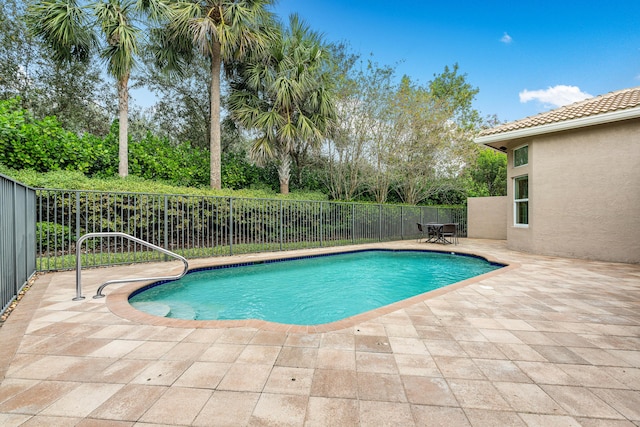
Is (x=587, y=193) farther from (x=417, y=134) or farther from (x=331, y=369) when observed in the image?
(x=331, y=369)

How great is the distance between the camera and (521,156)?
9.40 m

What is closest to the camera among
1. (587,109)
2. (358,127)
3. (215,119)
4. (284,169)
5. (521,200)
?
(587,109)

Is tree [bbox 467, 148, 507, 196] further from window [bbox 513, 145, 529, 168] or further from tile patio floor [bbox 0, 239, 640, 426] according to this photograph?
tile patio floor [bbox 0, 239, 640, 426]

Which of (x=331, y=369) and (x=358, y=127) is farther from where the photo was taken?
(x=358, y=127)

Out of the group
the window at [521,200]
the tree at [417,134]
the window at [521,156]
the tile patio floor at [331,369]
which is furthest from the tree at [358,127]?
the tile patio floor at [331,369]

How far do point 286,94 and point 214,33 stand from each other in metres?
2.75

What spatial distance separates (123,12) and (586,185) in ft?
45.6

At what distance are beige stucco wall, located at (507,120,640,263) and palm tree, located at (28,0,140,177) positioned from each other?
12387mm

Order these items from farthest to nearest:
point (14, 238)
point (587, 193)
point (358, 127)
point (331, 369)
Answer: point (358, 127), point (587, 193), point (14, 238), point (331, 369)

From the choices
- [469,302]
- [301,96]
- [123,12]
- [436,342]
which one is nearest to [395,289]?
[469,302]

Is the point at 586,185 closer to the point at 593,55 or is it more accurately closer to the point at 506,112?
the point at 593,55

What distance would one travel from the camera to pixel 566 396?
1.86 metres

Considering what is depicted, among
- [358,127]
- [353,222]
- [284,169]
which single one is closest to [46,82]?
[284,169]

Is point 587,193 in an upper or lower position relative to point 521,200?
upper
